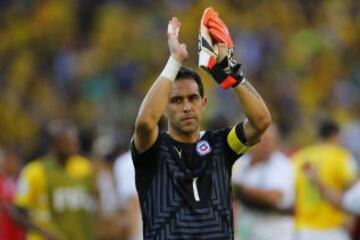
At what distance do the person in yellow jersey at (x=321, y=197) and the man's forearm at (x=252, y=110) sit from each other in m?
5.66

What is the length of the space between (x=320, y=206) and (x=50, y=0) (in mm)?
12198

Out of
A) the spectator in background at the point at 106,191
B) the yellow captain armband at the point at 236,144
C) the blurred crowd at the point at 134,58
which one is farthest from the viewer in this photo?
the blurred crowd at the point at 134,58

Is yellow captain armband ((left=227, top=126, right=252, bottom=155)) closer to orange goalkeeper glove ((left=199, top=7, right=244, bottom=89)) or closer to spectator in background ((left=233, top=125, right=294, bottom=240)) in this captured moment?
orange goalkeeper glove ((left=199, top=7, right=244, bottom=89))

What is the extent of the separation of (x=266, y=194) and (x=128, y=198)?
138 centimetres

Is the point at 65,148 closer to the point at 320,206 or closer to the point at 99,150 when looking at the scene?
the point at 99,150

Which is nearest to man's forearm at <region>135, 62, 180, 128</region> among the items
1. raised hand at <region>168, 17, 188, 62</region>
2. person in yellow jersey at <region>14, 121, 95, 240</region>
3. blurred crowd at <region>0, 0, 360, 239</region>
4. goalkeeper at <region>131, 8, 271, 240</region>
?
goalkeeper at <region>131, 8, 271, 240</region>

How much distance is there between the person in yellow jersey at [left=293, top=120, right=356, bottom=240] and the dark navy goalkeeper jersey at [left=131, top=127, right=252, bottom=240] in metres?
5.66

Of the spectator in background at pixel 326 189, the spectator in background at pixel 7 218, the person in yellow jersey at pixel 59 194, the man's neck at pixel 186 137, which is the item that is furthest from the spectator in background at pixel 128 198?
the man's neck at pixel 186 137

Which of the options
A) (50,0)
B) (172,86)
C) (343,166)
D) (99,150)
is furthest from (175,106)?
(50,0)

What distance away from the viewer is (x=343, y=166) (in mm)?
13617

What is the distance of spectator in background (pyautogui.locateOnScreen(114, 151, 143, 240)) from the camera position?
12352 millimetres

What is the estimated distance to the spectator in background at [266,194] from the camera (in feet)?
39.7

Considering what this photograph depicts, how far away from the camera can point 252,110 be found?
7801 millimetres

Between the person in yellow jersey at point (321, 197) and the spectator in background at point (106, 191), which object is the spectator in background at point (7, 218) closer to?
the spectator in background at point (106, 191)
